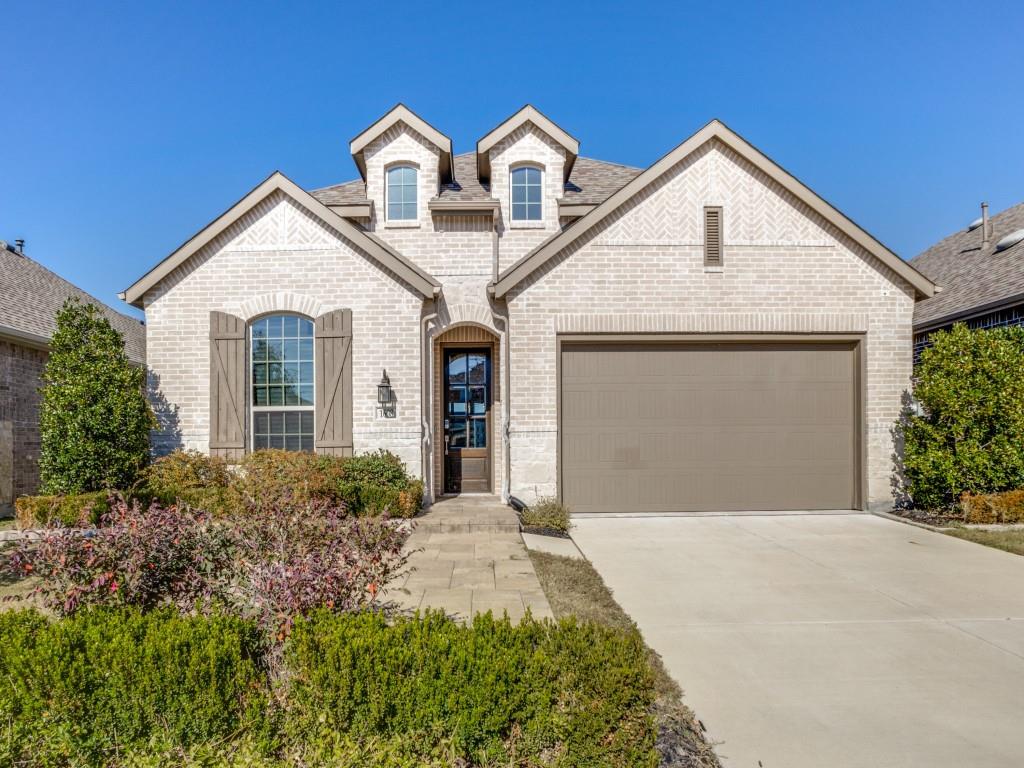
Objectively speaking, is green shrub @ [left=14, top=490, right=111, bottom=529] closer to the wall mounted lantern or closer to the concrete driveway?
the wall mounted lantern

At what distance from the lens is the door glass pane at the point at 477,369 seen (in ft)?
39.4

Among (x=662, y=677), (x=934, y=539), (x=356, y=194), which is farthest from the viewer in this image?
(x=356, y=194)

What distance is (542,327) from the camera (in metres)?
10.3

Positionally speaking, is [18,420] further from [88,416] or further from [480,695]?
[480,695]

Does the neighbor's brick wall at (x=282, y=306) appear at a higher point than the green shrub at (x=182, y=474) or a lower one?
higher

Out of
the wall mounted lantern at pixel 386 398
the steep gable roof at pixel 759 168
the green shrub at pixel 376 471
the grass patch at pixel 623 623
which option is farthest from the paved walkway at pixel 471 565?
the steep gable roof at pixel 759 168

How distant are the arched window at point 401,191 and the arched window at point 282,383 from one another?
3149mm

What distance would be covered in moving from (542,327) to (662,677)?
22.7 feet

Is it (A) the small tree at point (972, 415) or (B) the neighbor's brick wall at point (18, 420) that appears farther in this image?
(B) the neighbor's brick wall at point (18, 420)

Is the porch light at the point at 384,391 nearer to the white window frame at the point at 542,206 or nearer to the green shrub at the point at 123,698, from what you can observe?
the white window frame at the point at 542,206

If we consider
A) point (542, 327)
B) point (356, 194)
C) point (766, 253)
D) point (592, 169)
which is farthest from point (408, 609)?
point (592, 169)

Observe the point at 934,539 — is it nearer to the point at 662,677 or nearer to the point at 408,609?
the point at 662,677

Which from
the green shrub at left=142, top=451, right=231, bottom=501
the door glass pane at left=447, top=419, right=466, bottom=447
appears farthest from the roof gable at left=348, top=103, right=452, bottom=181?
the green shrub at left=142, top=451, right=231, bottom=501

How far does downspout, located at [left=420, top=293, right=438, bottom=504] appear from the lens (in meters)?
10.3
